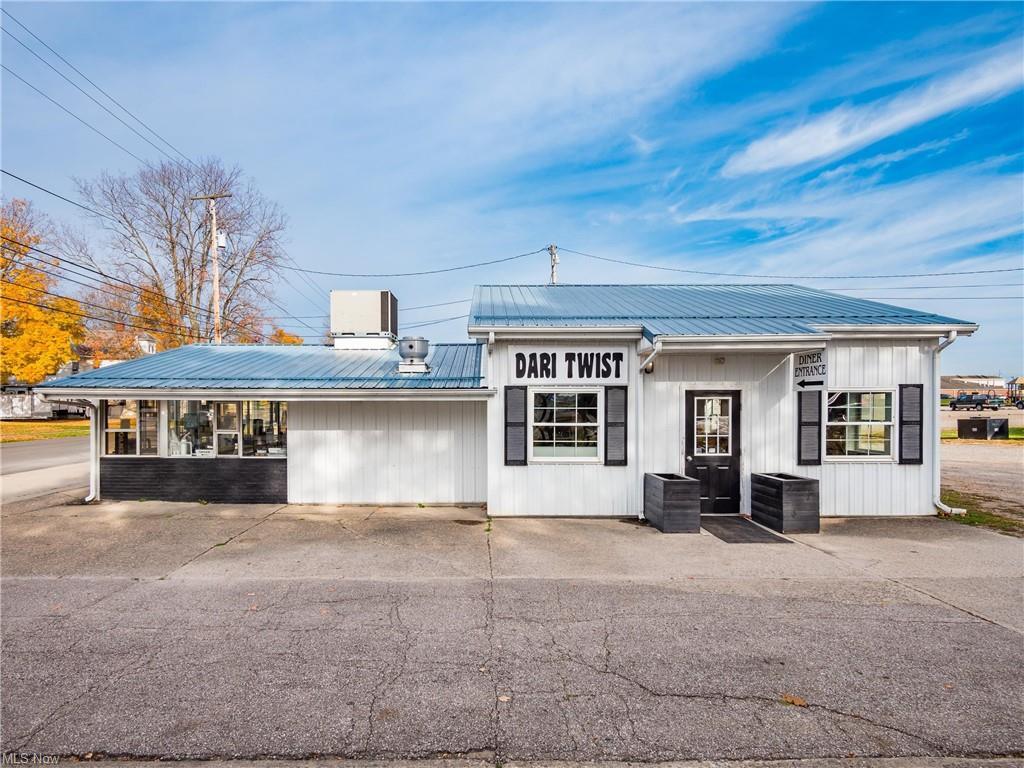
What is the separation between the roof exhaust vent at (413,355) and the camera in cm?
1020

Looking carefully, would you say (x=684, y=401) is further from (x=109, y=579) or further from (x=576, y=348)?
(x=109, y=579)

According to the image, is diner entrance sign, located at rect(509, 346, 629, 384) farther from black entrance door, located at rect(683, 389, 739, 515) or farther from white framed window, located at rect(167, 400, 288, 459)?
white framed window, located at rect(167, 400, 288, 459)

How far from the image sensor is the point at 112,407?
10289 millimetres

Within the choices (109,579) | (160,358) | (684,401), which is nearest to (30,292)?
(160,358)

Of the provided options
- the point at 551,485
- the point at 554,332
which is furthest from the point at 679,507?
the point at 554,332

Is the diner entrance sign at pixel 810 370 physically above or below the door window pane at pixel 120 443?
above

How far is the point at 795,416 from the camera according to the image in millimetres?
9125

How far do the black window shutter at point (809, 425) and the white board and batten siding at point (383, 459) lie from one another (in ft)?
19.4

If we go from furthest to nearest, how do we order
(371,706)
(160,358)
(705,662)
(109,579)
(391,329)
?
(391,329) → (160,358) → (109,579) → (705,662) → (371,706)

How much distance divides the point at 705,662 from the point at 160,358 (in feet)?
40.6

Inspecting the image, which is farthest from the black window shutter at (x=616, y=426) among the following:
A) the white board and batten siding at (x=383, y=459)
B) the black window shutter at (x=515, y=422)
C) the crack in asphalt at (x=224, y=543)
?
the crack in asphalt at (x=224, y=543)

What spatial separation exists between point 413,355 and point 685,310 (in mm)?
5608

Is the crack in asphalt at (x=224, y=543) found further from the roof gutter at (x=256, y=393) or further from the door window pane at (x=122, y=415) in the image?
the door window pane at (x=122, y=415)

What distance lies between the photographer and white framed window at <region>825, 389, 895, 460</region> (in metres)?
9.22
